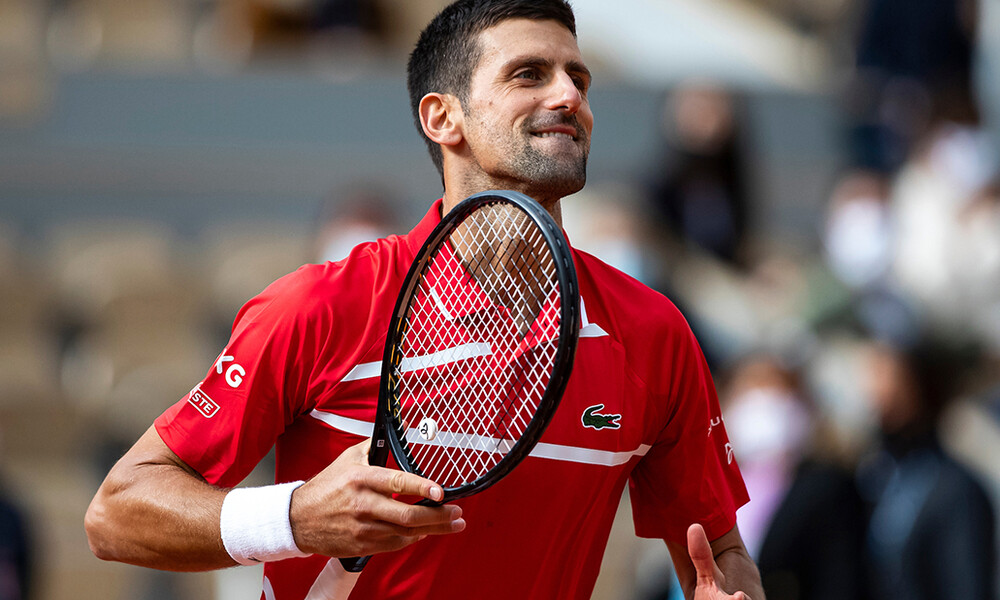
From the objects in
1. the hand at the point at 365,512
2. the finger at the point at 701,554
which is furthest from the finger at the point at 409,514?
the finger at the point at 701,554

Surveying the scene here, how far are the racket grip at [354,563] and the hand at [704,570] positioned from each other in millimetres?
658

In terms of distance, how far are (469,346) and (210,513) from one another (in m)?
0.60

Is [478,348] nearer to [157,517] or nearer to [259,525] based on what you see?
[259,525]

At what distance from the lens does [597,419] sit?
2.86 metres

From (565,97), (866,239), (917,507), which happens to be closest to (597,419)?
(565,97)

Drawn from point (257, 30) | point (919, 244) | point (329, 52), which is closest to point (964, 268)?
point (919, 244)

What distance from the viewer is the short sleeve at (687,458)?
3037mm

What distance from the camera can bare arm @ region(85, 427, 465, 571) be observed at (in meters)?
2.28

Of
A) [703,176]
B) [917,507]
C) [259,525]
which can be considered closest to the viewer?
[259,525]

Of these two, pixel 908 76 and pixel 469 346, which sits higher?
pixel 908 76

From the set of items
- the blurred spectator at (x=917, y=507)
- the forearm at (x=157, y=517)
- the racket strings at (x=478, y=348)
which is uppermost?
the racket strings at (x=478, y=348)

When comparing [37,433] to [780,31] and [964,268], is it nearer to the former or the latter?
[964,268]

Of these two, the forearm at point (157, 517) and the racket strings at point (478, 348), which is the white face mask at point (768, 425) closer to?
the racket strings at point (478, 348)

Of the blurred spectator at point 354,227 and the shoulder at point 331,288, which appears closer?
the shoulder at point 331,288
